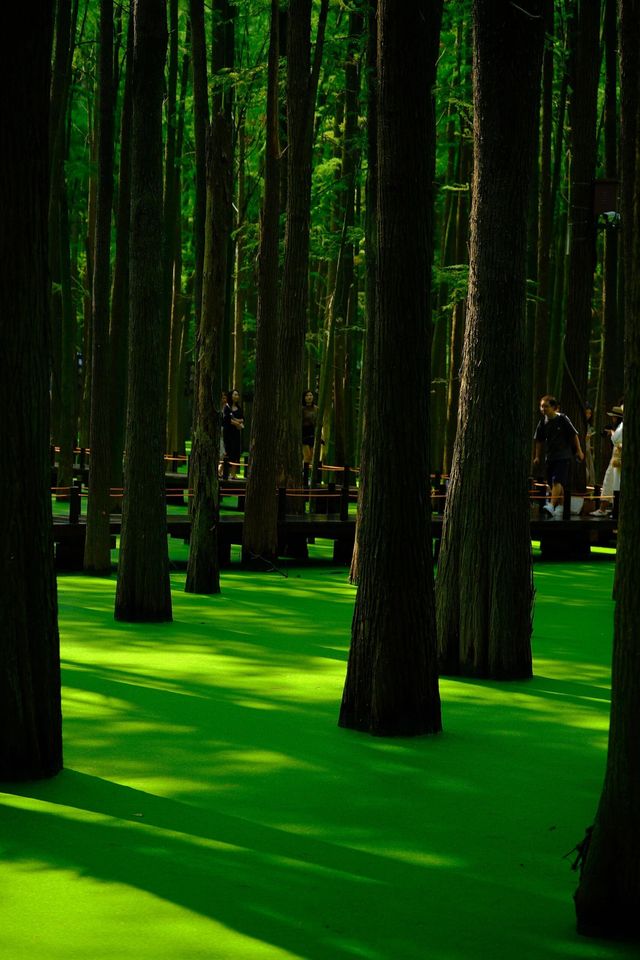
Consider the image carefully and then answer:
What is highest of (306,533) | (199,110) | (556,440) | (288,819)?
(199,110)

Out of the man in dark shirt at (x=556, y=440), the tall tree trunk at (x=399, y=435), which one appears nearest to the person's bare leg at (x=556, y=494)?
the man in dark shirt at (x=556, y=440)

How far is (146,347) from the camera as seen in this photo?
11.0m

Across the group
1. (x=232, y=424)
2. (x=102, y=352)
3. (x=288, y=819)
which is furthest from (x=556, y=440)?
(x=288, y=819)

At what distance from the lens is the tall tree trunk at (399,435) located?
7.26m

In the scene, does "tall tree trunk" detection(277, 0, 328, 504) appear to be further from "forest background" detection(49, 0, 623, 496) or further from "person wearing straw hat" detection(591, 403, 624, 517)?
"person wearing straw hat" detection(591, 403, 624, 517)

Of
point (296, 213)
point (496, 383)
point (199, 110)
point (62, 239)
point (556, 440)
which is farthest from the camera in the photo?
point (62, 239)

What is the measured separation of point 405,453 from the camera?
7.32m

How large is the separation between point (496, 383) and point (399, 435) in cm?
192

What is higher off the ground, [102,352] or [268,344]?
[268,344]

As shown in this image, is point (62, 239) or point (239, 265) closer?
point (62, 239)

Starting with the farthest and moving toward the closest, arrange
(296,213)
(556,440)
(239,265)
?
→ (239,265), (556,440), (296,213)

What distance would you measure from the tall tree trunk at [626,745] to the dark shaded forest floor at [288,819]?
0.13 meters

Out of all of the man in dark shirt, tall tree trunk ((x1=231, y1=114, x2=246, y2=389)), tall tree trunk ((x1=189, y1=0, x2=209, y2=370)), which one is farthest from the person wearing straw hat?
tall tree trunk ((x1=231, y1=114, x2=246, y2=389))

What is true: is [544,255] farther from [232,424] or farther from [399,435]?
[399,435]
